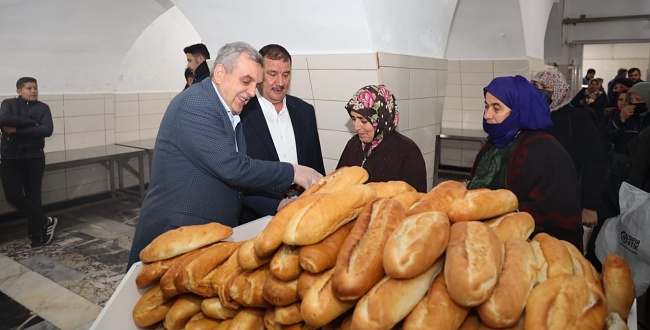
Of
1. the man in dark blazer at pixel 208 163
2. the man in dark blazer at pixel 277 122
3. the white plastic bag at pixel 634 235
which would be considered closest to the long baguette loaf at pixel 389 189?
the man in dark blazer at pixel 208 163

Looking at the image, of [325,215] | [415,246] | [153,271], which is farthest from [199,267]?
[415,246]

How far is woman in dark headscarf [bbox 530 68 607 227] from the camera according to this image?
3.29 meters

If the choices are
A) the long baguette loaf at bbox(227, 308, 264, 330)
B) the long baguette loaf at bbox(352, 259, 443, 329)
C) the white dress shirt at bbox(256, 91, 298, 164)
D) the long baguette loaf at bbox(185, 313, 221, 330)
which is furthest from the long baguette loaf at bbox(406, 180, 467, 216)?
the white dress shirt at bbox(256, 91, 298, 164)

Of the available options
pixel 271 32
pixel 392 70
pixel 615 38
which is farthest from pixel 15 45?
pixel 615 38

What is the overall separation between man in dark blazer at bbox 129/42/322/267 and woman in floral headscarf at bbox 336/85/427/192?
0.69 m

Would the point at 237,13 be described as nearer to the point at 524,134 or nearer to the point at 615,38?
the point at 524,134

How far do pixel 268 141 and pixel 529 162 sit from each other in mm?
1536

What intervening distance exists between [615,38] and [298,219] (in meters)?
10.3

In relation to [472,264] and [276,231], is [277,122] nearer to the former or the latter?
[276,231]

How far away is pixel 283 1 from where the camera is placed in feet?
11.8

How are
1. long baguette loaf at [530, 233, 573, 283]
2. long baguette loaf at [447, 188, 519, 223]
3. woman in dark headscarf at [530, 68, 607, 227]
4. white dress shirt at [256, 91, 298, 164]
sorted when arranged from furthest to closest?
woman in dark headscarf at [530, 68, 607, 227] < white dress shirt at [256, 91, 298, 164] < long baguette loaf at [447, 188, 519, 223] < long baguette loaf at [530, 233, 573, 283]

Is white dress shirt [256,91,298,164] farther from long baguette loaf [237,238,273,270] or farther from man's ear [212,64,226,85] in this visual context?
long baguette loaf [237,238,273,270]

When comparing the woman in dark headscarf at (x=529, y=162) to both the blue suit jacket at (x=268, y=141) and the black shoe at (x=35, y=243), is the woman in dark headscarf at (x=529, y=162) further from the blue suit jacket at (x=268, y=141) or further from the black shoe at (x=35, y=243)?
the black shoe at (x=35, y=243)

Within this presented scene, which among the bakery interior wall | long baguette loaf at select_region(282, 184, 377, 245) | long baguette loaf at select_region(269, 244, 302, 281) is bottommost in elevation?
long baguette loaf at select_region(269, 244, 302, 281)
